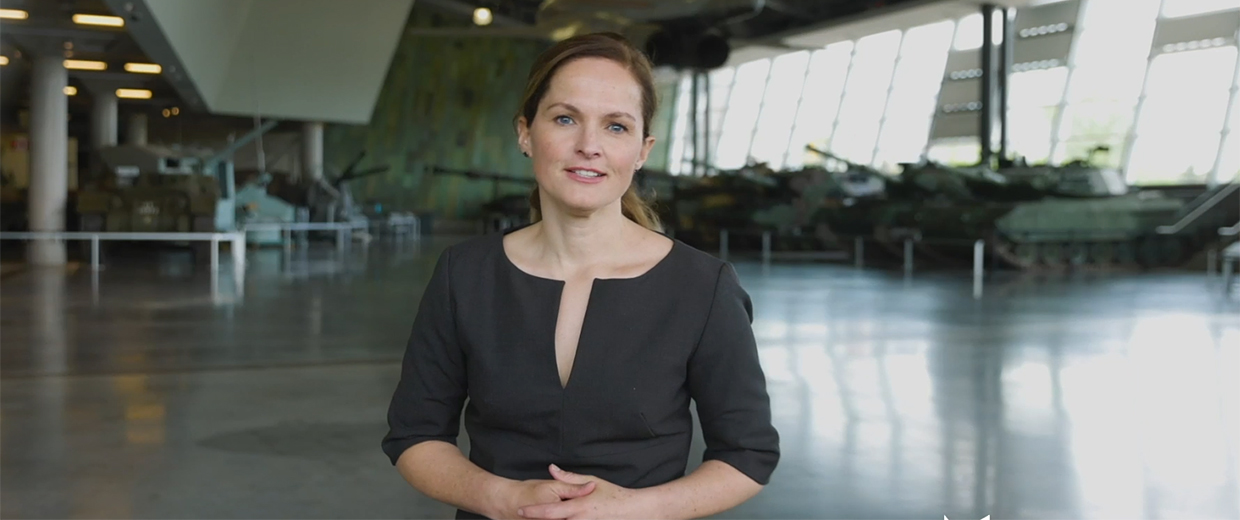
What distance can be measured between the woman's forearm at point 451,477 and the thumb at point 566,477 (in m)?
0.09

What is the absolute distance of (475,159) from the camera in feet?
112

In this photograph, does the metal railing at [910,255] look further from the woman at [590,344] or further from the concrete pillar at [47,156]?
the woman at [590,344]

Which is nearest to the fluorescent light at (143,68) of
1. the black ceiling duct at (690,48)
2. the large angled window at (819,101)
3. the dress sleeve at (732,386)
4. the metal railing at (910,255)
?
the black ceiling duct at (690,48)

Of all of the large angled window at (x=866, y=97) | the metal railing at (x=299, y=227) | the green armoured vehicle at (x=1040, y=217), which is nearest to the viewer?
the green armoured vehicle at (x=1040, y=217)

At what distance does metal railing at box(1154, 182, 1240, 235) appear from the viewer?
1711 centimetres

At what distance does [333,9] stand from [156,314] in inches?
512

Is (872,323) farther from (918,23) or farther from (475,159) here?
(475,159)

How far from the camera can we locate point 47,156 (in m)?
16.0

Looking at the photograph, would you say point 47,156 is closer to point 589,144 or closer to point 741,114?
point 589,144

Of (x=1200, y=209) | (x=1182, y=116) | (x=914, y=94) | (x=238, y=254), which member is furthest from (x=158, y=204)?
(x=914, y=94)

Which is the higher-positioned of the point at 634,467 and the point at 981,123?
the point at 981,123

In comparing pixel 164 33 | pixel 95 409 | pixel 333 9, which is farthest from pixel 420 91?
pixel 95 409

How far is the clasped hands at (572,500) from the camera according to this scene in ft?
5.31

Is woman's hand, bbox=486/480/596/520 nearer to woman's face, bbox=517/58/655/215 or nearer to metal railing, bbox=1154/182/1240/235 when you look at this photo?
woman's face, bbox=517/58/655/215
